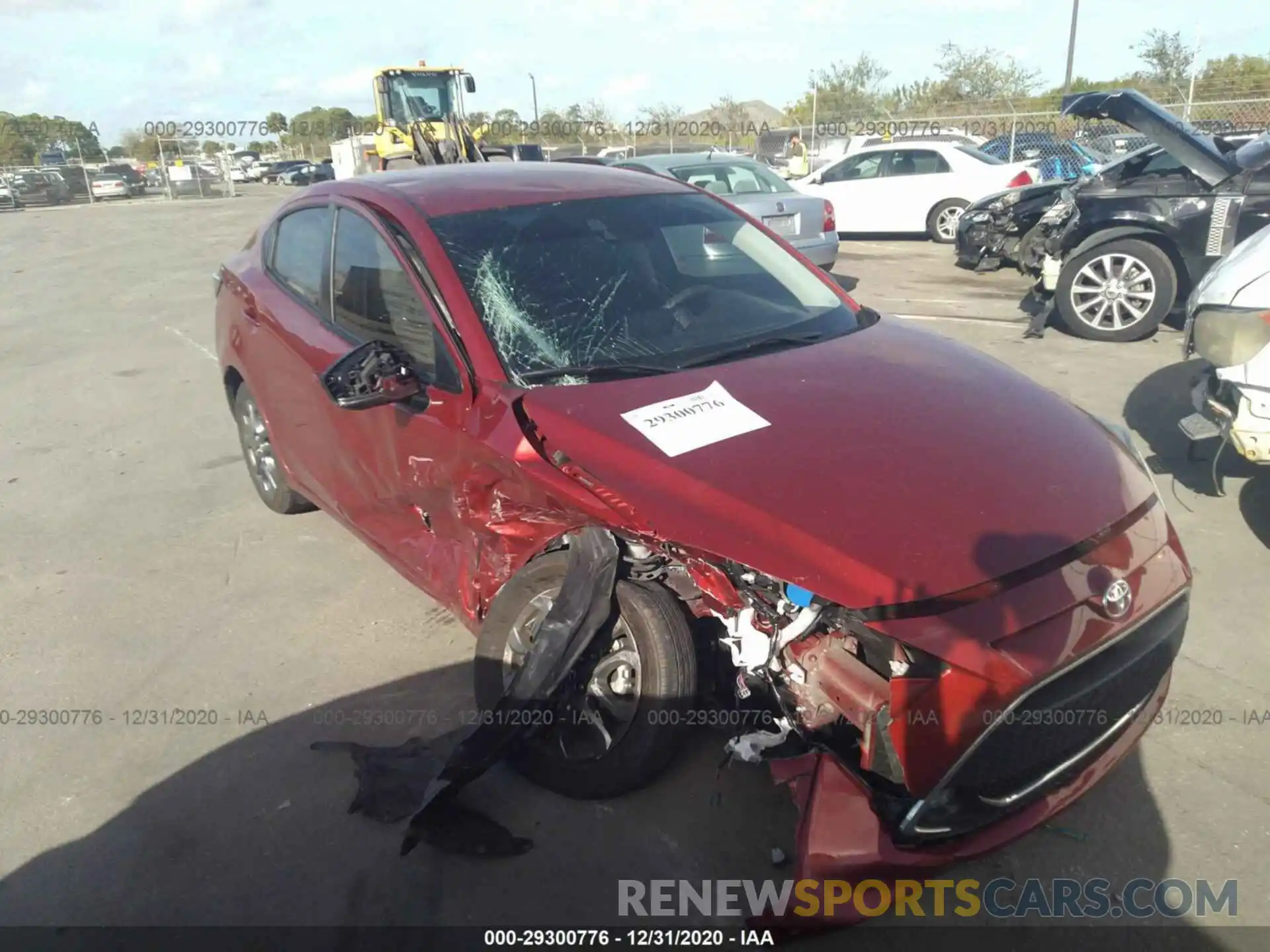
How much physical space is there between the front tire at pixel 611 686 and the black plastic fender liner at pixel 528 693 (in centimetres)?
7

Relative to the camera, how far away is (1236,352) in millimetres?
3855

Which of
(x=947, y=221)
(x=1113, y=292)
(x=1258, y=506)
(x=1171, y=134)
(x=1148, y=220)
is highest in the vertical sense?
(x=1171, y=134)

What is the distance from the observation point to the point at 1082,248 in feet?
25.7

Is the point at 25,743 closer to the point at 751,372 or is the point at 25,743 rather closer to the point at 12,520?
the point at 12,520

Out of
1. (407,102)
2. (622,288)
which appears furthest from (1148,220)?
(407,102)

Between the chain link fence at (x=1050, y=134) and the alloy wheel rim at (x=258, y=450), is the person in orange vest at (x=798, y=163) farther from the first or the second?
the alloy wheel rim at (x=258, y=450)

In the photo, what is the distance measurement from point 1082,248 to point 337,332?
652cm

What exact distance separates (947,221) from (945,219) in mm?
44

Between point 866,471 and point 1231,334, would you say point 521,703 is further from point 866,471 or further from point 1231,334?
point 1231,334

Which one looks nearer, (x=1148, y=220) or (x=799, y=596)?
(x=799, y=596)

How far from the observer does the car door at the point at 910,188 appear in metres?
14.0

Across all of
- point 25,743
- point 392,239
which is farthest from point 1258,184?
point 25,743

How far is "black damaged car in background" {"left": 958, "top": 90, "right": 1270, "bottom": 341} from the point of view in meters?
7.21

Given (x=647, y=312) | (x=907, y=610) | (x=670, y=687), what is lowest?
(x=670, y=687)
